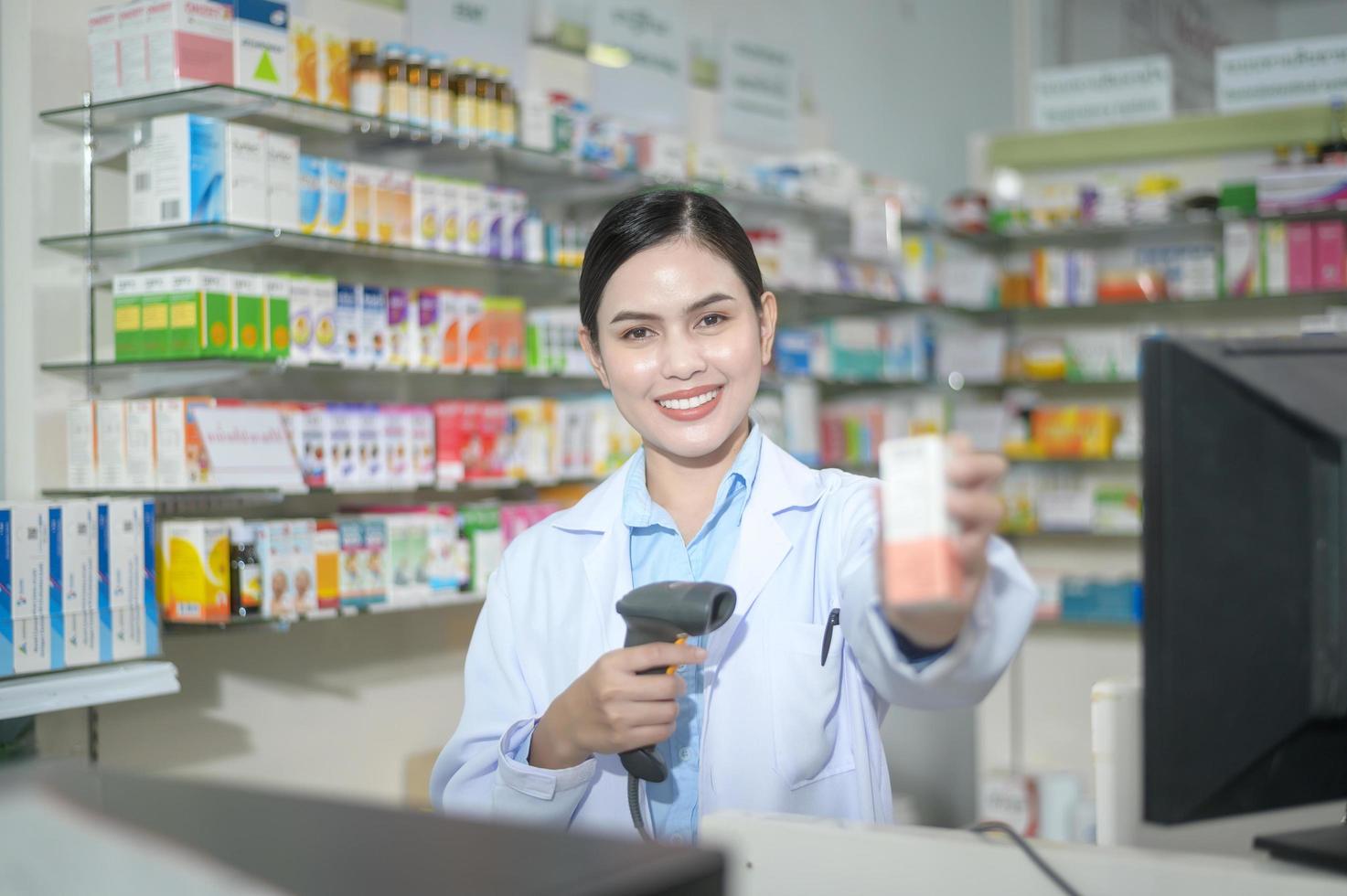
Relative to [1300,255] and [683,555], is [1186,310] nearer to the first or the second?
[1300,255]

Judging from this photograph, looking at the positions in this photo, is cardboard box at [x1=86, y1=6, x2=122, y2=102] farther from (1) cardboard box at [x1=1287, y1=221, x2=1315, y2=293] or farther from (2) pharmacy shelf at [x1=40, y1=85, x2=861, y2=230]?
(1) cardboard box at [x1=1287, y1=221, x2=1315, y2=293]

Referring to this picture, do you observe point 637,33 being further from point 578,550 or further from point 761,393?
point 578,550

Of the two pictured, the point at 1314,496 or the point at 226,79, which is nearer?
the point at 1314,496

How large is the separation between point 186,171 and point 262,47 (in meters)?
0.37

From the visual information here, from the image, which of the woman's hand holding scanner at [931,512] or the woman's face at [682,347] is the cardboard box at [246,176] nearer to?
the woman's face at [682,347]

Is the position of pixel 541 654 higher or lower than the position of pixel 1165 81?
lower

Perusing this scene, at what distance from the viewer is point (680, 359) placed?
6.19ft

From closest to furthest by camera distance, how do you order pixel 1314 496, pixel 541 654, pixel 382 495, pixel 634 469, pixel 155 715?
pixel 1314 496 → pixel 541 654 → pixel 634 469 → pixel 155 715 → pixel 382 495

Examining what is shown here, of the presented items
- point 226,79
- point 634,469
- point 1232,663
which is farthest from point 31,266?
point 1232,663

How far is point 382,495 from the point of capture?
12.8 ft

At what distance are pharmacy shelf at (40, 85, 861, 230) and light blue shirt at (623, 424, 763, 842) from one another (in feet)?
5.46

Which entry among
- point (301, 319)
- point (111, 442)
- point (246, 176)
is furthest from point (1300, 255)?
point (111, 442)

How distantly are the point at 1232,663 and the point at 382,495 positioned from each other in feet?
10.2

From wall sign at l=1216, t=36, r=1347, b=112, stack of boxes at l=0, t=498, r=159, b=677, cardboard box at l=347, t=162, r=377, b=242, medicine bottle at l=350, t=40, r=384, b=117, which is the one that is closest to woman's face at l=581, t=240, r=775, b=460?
stack of boxes at l=0, t=498, r=159, b=677
